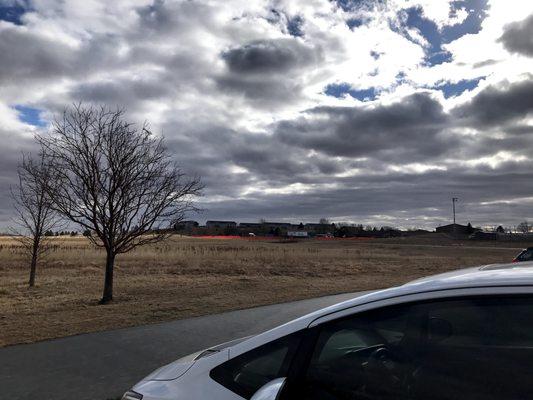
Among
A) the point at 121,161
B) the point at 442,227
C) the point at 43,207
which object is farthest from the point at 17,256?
the point at 442,227

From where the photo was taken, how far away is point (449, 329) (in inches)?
86.4

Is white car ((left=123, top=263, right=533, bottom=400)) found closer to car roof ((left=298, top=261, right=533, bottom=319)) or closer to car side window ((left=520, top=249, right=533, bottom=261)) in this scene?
car roof ((left=298, top=261, right=533, bottom=319))

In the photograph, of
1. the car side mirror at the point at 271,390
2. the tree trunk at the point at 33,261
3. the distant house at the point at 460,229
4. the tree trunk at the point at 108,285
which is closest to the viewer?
the car side mirror at the point at 271,390

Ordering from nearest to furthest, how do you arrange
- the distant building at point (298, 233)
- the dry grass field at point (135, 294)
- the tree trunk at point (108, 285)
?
1. the dry grass field at point (135, 294)
2. the tree trunk at point (108, 285)
3. the distant building at point (298, 233)

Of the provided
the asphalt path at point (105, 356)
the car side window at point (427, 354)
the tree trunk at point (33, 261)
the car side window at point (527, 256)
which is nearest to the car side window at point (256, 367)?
the car side window at point (427, 354)

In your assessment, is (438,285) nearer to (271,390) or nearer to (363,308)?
(363,308)

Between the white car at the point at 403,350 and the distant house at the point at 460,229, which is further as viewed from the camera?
the distant house at the point at 460,229

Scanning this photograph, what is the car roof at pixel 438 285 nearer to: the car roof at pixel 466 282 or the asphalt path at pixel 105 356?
the car roof at pixel 466 282

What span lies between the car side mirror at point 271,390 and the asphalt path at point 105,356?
377 cm

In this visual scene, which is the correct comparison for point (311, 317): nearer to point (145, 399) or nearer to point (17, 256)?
point (145, 399)

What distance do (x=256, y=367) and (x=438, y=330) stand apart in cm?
88

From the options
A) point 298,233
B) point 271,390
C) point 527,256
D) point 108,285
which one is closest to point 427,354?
point 271,390

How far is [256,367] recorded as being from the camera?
2588mm

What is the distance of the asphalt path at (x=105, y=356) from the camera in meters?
5.90
